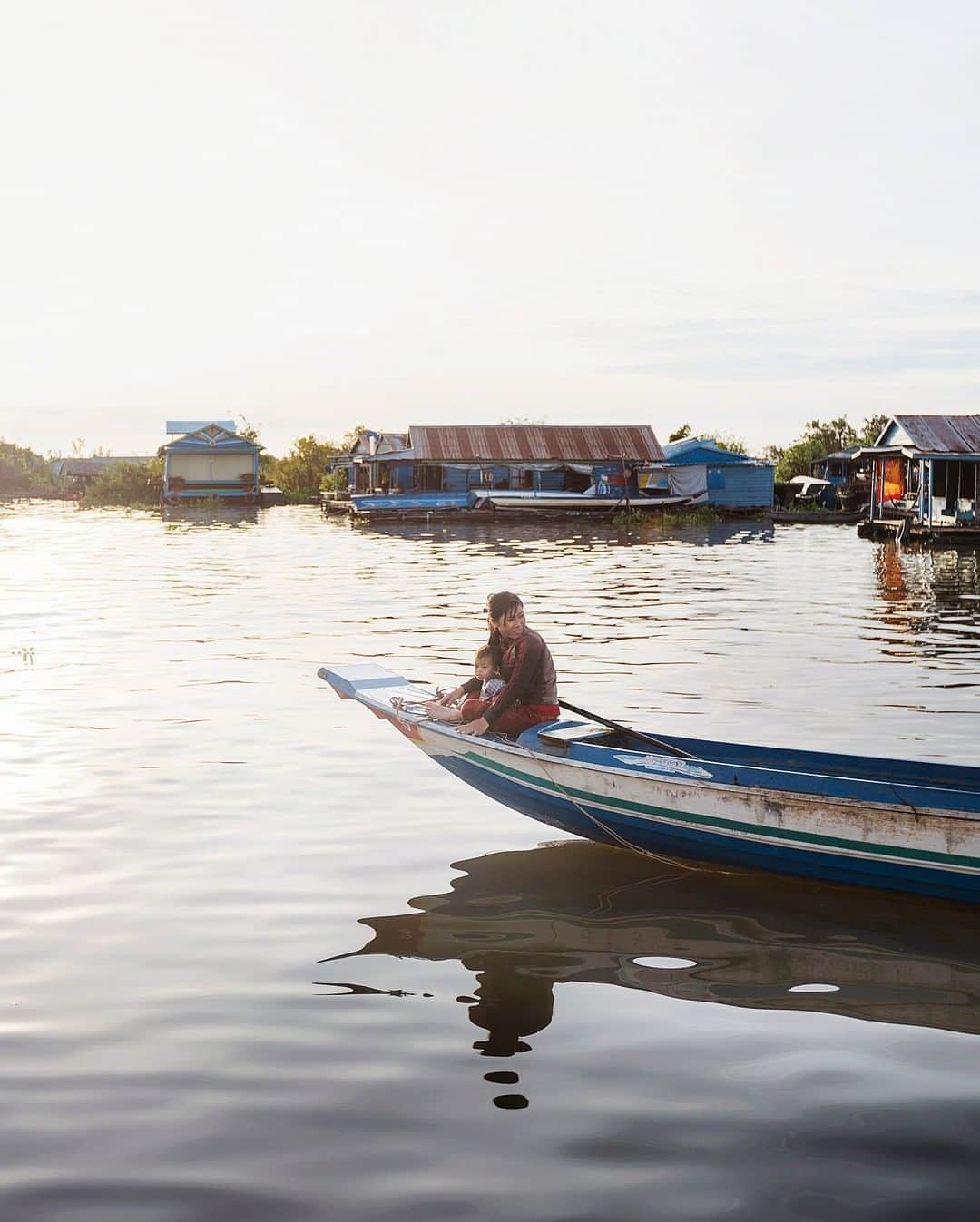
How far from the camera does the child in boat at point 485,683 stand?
8.71 meters

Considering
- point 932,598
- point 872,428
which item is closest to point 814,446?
point 872,428

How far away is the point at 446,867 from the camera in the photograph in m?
8.11

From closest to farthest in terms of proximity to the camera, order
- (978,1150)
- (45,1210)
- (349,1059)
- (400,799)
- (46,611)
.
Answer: (45,1210) → (978,1150) → (349,1059) → (400,799) → (46,611)

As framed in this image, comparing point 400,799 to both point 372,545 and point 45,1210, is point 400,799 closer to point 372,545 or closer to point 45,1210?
point 45,1210

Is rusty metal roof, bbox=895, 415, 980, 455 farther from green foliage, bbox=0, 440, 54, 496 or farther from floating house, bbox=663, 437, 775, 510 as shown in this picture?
green foliage, bbox=0, 440, 54, 496

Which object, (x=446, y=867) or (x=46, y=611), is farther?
(x=46, y=611)

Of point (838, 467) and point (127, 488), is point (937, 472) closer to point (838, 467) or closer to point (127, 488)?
point (838, 467)

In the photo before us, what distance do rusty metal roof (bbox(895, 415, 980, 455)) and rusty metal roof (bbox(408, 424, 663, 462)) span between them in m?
23.3

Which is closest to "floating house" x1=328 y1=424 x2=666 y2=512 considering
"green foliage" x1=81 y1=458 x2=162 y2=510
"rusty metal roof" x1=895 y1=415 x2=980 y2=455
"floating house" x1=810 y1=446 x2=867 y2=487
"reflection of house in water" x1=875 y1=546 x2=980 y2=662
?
"floating house" x1=810 y1=446 x2=867 y2=487

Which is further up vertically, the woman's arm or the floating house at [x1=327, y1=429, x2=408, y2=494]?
the floating house at [x1=327, y1=429, x2=408, y2=494]

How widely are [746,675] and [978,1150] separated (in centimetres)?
1108

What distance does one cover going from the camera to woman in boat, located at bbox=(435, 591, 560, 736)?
8.42m

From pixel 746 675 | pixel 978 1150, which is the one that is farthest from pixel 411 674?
pixel 978 1150

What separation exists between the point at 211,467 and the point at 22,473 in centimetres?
6045
